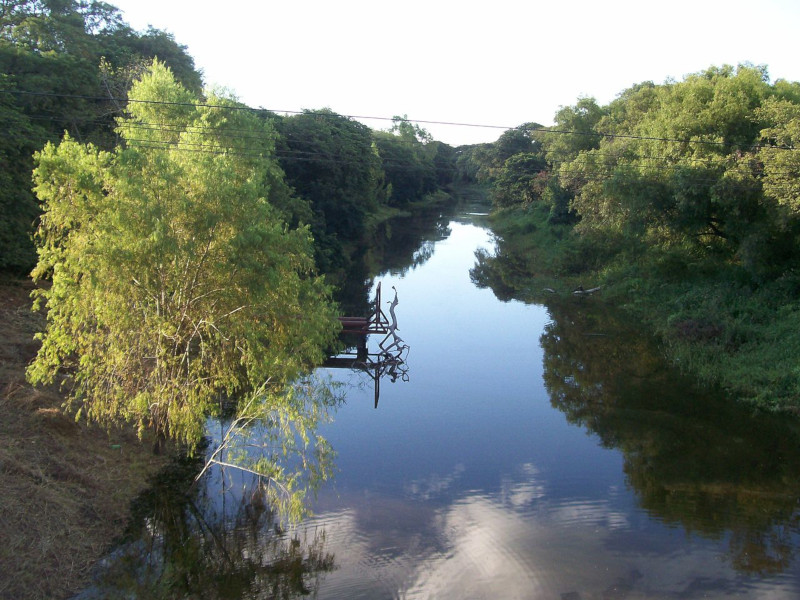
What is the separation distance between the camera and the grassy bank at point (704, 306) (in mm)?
19125

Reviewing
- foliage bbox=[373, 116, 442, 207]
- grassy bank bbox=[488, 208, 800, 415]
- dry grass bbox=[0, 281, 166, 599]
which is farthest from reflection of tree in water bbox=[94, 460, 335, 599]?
foliage bbox=[373, 116, 442, 207]

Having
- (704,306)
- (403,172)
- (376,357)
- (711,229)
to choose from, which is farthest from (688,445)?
(403,172)

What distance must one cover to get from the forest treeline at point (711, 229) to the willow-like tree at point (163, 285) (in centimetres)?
990

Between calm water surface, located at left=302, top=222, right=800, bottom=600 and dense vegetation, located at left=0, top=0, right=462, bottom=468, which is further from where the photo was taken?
dense vegetation, located at left=0, top=0, right=462, bottom=468

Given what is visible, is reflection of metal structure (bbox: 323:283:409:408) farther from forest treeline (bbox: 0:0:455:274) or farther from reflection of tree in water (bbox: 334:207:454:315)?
forest treeline (bbox: 0:0:455:274)

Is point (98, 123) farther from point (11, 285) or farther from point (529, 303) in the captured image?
point (529, 303)

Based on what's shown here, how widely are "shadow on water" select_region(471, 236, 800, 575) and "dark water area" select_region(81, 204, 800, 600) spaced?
0.18 feet

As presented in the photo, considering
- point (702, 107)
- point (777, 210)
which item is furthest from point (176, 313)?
point (702, 107)

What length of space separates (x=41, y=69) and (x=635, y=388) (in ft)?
75.2

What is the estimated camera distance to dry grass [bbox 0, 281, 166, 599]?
992cm

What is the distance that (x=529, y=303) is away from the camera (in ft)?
110

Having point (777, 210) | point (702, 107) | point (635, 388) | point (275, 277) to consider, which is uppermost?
point (702, 107)

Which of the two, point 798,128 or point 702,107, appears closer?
point 798,128

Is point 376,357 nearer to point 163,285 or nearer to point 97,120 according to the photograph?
point 163,285
